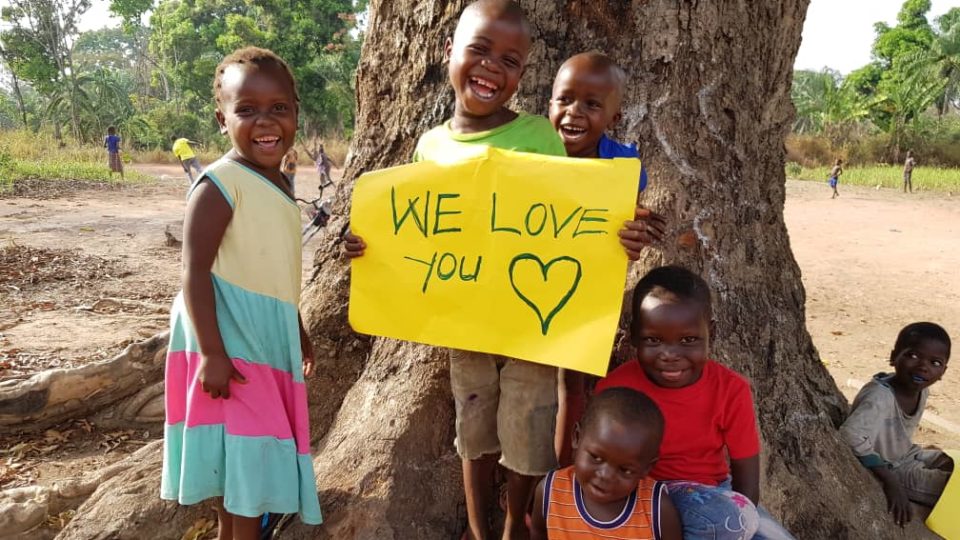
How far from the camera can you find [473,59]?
5.87 feet

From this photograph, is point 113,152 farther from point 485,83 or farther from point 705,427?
point 705,427

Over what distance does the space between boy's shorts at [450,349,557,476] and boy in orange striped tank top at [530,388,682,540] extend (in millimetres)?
142

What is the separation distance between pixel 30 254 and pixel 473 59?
23.0ft

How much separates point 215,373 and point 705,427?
1360 millimetres

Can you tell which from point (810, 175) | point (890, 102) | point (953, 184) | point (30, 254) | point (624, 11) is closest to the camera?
point (624, 11)

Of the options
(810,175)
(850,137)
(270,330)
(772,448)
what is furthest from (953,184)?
(270,330)

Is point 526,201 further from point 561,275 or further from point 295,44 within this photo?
point 295,44

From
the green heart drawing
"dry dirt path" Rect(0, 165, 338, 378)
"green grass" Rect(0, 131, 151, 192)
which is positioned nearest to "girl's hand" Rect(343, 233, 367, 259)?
the green heart drawing

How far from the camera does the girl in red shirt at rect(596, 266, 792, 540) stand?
1.83 m

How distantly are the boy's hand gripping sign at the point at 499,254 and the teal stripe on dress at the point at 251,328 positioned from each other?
0.68ft

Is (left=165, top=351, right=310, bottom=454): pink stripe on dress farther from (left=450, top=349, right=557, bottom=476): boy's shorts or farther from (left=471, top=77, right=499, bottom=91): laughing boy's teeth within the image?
(left=471, top=77, right=499, bottom=91): laughing boy's teeth

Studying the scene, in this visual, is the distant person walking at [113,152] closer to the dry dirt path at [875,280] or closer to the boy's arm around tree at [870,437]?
the dry dirt path at [875,280]

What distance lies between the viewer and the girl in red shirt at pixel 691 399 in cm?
183

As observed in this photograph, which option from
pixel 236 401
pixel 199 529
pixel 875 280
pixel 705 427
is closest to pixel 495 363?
pixel 705 427
